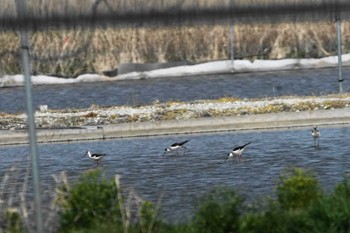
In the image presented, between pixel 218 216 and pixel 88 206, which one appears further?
pixel 88 206

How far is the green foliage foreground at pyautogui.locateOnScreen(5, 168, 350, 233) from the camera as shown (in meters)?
8.50

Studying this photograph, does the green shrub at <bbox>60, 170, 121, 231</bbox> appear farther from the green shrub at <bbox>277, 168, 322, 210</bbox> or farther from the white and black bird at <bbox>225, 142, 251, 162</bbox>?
the white and black bird at <bbox>225, 142, 251, 162</bbox>

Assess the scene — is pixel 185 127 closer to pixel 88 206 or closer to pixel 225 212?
pixel 88 206

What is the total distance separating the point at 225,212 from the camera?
884 centimetres

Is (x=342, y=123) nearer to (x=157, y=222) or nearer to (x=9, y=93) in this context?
(x=157, y=222)

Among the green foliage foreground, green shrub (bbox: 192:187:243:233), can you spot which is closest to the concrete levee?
the green foliage foreground

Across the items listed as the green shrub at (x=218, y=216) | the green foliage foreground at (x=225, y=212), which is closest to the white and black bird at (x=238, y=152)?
the green foliage foreground at (x=225, y=212)

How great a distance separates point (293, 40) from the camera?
59.6 m

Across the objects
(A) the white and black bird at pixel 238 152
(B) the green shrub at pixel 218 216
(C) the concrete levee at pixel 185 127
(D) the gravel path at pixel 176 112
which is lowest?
(C) the concrete levee at pixel 185 127

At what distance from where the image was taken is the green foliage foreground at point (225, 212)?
850 cm

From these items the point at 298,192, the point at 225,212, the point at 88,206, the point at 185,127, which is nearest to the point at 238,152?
the point at 185,127

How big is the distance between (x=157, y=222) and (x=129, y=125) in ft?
51.2

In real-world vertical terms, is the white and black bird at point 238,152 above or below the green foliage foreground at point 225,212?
below

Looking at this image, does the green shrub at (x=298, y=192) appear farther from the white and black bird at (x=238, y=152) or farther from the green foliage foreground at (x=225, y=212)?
the white and black bird at (x=238, y=152)
